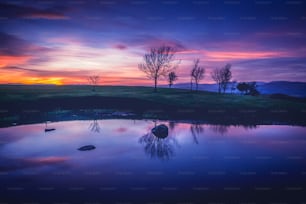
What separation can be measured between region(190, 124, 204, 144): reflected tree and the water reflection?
2.30 metres

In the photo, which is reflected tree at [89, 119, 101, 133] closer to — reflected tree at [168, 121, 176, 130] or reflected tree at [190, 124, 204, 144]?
reflected tree at [168, 121, 176, 130]

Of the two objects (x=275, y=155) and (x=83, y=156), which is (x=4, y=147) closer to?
(x=83, y=156)

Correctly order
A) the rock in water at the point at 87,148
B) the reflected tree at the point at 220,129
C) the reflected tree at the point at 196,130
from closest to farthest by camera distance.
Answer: the rock in water at the point at 87,148 → the reflected tree at the point at 196,130 → the reflected tree at the point at 220,129

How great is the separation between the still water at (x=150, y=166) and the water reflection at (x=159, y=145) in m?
0.07

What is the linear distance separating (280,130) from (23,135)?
31079mm

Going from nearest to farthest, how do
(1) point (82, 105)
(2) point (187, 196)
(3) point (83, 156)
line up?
(2) point (187, 196), (3) point (83, 156), (1) point (82, 105)

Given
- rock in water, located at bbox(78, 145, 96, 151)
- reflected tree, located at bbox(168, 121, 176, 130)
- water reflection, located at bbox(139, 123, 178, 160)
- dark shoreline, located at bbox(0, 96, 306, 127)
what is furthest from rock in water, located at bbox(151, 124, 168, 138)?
dark shoreline, located at bbox(0, 96, 306, 127)

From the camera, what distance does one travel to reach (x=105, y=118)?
33281 millimetres

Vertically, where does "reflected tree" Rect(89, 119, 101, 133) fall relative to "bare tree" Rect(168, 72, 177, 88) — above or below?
below

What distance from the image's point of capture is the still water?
37.9 ft

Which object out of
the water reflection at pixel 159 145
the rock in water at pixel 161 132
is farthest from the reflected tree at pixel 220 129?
the rock in water at pixel 161 132

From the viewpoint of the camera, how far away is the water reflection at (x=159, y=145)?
1772 cm

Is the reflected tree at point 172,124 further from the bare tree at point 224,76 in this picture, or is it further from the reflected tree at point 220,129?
the bare tree at point 224,76

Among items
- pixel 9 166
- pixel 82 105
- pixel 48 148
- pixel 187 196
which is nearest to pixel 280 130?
pixel 187 196
